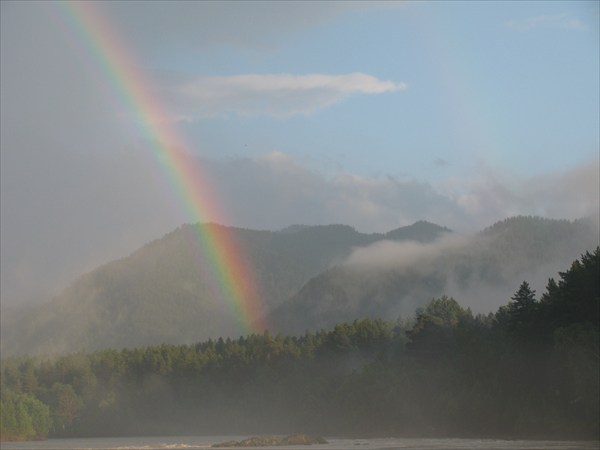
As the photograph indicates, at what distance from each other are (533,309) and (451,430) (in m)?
24.6

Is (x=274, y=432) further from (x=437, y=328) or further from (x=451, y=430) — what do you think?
(x=451, y=430)

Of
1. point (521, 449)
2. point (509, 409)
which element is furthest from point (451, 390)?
point (521, 449)

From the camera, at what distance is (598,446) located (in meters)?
93.5

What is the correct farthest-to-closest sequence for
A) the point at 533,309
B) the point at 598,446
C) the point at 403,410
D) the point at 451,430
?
the point at 403,410 < the point at 451,430 < the point at 533,309 < the point at 598,446

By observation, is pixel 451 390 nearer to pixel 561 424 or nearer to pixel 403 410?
pixel 403 410

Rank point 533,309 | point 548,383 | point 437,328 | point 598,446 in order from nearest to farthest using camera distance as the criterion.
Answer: point 598,446
point 548,383
point 533,309
point 437,328

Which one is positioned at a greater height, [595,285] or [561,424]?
[595,285]

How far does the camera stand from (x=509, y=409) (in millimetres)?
127250

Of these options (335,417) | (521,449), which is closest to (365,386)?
(335,417)

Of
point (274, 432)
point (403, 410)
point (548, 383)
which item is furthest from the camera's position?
point (274, 432)

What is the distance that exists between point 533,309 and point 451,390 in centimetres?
2319

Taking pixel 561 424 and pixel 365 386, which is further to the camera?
pixel 365 386

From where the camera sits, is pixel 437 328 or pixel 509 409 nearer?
pixel 509 409

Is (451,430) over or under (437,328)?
under
